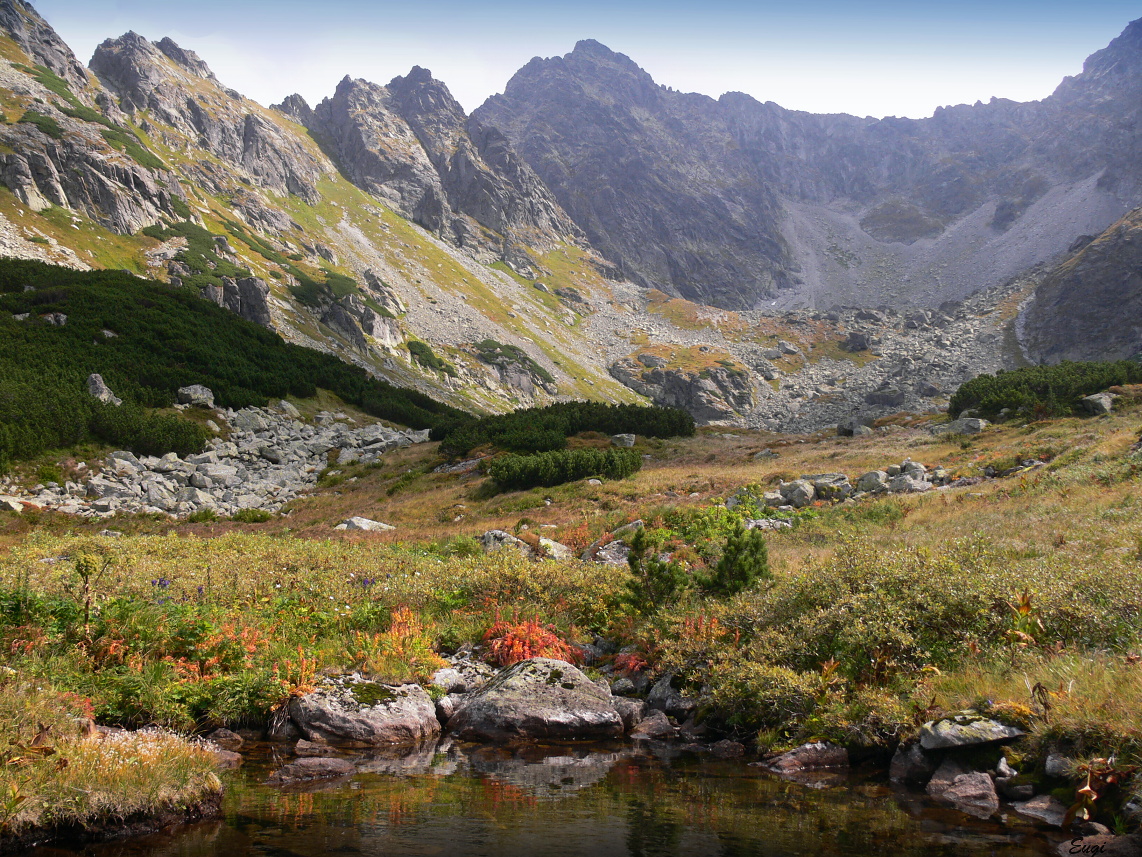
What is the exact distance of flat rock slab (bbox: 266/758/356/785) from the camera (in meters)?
6.83

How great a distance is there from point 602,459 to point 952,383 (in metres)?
106

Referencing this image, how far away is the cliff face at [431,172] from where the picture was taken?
164 meters

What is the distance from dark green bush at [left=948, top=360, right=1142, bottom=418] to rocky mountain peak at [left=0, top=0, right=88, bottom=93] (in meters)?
138

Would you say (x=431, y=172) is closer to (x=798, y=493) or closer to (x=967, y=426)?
(x=967, y=426)

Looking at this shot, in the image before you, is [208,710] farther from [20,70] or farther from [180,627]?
[20,70]

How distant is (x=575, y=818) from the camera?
230 inches

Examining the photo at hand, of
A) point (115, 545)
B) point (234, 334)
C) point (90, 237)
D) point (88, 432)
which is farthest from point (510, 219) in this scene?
point (115, 545)

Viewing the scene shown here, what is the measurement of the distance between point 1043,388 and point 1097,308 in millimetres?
108225

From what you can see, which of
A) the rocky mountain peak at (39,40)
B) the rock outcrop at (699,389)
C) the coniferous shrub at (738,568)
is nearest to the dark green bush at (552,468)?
the coniferous shrub at (738,568)

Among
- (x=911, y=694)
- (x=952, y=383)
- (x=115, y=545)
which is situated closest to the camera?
(x=911, y=694)

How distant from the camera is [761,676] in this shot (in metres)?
8.27

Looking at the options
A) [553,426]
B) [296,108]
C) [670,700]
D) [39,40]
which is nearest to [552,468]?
[553,426]

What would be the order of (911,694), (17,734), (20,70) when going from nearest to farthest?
(17,734)
(911,694)
(20,70)

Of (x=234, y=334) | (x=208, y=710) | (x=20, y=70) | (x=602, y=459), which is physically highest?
(x=20, y=70)
